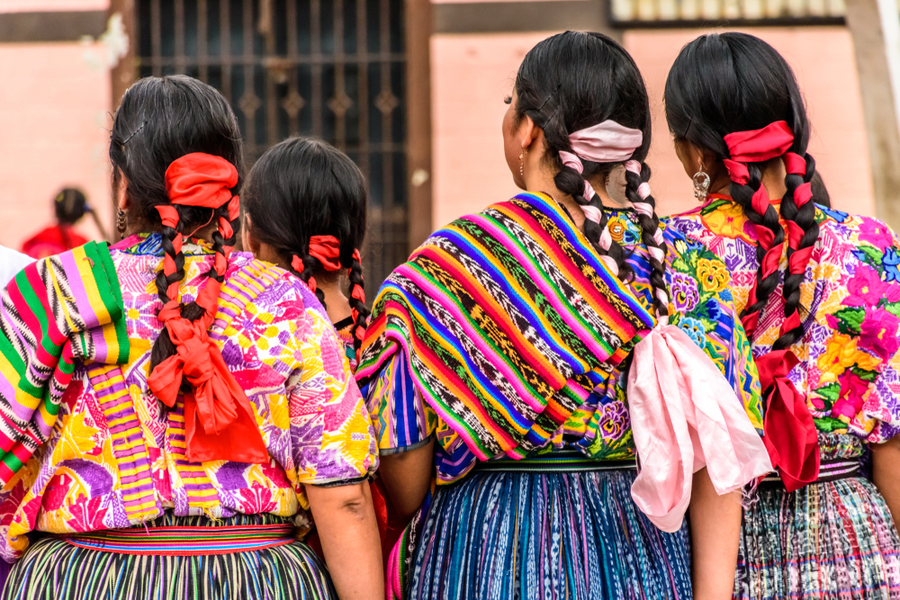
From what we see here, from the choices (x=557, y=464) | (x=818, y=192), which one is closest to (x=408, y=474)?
(x=557, y=464)

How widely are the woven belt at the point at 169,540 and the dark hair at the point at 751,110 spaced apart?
46.1 inches

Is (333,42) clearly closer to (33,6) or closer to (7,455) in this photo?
(33,6)

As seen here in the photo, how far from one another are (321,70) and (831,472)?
505 cm

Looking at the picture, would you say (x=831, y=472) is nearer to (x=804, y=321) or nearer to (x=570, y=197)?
(x=804, y=321)

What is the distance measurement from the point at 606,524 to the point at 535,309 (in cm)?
45

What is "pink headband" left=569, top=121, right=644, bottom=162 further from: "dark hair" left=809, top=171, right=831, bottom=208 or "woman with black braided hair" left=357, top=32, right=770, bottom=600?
"dark hair" left=809, top=171, right=831, bottom=208

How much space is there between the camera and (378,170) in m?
6.30

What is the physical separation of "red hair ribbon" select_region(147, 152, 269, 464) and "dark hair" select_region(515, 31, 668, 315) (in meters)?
0.67

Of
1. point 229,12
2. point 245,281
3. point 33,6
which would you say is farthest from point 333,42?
point 245,281

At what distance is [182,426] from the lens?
167cm

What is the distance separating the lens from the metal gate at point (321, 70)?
6.26m

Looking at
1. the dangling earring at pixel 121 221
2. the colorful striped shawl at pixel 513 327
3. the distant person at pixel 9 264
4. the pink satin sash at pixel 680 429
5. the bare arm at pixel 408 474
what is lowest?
the bare arm at pixel 408 474

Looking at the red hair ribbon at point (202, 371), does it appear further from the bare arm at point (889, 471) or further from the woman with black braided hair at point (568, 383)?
the bare arm at point (889, 471)

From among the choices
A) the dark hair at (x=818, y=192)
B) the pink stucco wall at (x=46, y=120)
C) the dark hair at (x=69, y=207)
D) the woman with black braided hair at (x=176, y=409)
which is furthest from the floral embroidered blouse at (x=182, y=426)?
the pink stucco wall at (x=46, y=120)
